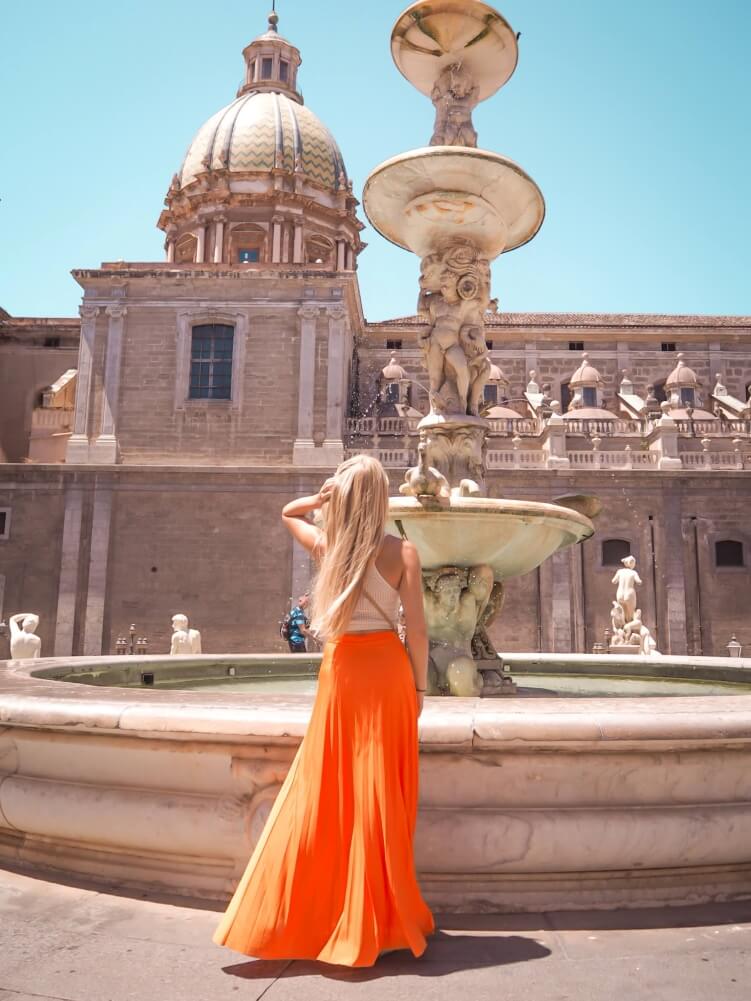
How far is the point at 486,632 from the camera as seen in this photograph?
5895 mm

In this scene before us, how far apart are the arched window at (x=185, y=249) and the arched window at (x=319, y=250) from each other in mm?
4472

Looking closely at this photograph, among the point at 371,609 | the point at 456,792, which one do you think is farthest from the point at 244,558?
the point at 371,609

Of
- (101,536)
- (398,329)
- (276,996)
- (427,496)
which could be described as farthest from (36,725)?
(398,329)

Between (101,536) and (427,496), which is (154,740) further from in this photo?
(101,536)

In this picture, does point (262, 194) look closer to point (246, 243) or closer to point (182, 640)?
point (246, 243)

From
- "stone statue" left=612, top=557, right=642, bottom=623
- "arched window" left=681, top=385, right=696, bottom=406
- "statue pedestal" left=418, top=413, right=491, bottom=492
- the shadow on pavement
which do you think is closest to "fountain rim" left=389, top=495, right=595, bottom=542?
"statue pedestal" left=418, top=413, right=491, bottom=492

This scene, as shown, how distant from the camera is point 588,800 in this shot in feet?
9.08

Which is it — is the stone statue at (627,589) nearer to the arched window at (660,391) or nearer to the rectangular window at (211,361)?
the rectangular window at (211,361)

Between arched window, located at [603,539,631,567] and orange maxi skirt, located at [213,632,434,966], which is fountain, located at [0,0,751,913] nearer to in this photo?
orange maxi skirt, located at [213,632,434,966]

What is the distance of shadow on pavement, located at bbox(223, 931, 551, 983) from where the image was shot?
7.41 feet

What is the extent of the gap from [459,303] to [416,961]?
4891mm

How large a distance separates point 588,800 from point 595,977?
61 centimetres

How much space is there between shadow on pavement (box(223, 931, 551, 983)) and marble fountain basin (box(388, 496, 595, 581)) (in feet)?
9.24

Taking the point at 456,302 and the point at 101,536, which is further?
the point at 101,536
